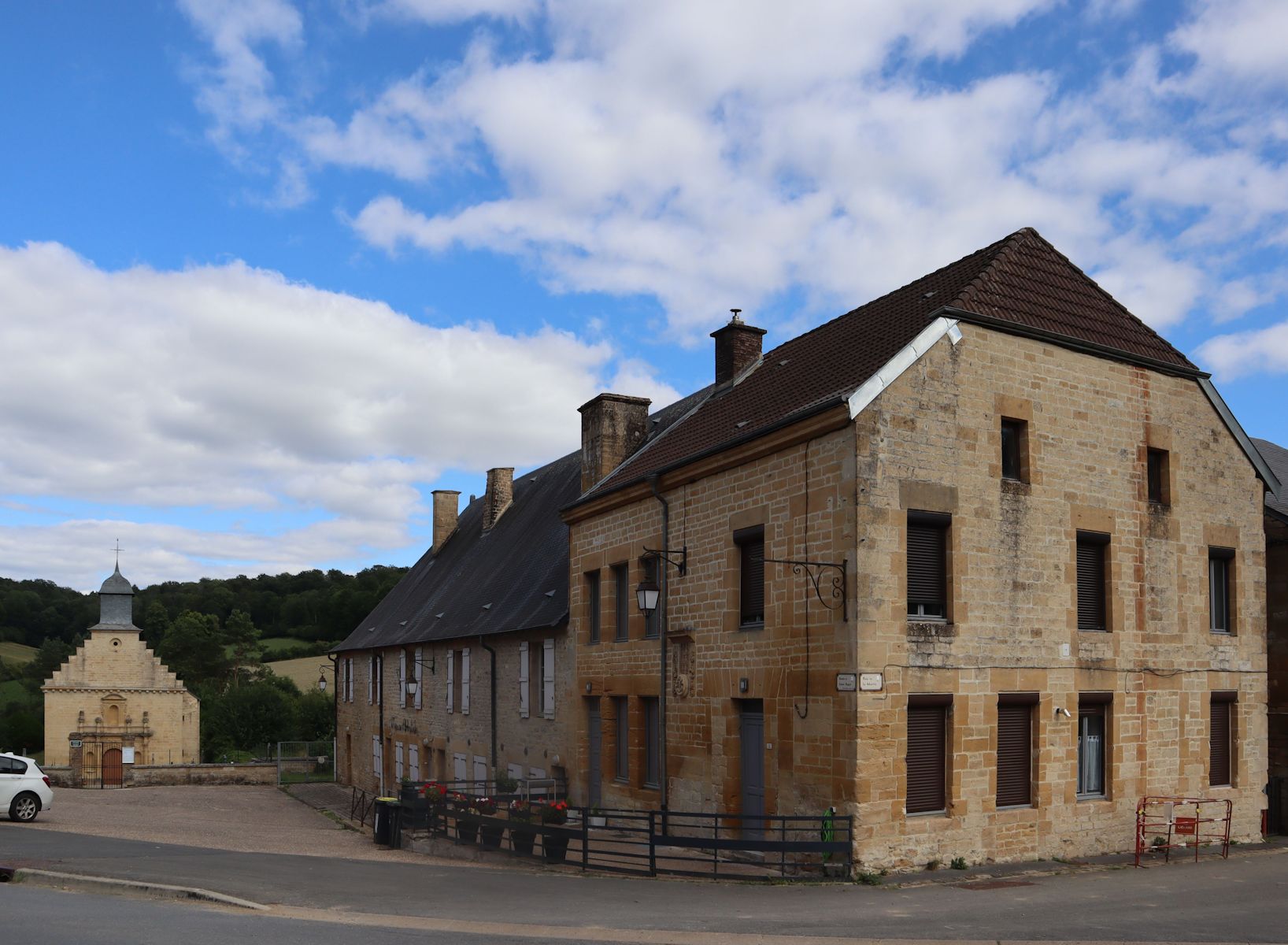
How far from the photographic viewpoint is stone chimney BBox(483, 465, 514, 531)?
3625 cm

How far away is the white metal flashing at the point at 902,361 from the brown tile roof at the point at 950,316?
0.12 metres

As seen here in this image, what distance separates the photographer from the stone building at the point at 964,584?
14.5 metres

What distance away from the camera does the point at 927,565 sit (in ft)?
49.3

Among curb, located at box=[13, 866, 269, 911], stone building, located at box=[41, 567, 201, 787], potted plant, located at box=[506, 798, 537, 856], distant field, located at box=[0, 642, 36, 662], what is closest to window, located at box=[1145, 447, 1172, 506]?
potted plant, located at box=[506, 798, 537, 856]

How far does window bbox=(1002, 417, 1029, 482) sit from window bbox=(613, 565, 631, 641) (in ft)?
23.0

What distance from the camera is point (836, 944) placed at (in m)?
10.1

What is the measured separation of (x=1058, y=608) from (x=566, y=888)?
730cm

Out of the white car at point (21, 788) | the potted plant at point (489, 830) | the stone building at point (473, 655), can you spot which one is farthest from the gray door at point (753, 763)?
the white car at point (21, 788)

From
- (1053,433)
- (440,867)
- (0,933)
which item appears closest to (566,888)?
(440,867)

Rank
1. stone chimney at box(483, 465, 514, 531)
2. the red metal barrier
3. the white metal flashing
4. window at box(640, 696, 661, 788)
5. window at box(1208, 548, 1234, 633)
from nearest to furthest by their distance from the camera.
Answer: the white metal flashing < the red metal barrier < window at box(1208, 548, 1234, 633) < window at box(640, 696, 661, 788) < stone chimney at box(483, 465, 514, 531)

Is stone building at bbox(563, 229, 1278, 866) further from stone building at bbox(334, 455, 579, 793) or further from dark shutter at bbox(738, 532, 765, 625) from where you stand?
stone building at bbox(334, 455, 579, 793)

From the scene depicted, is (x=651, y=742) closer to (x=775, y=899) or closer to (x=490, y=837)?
(x=490, y=837)

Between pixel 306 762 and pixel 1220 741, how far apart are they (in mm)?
36862

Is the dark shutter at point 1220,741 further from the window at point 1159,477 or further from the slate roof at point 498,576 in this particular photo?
the slate roof at point 498,576
